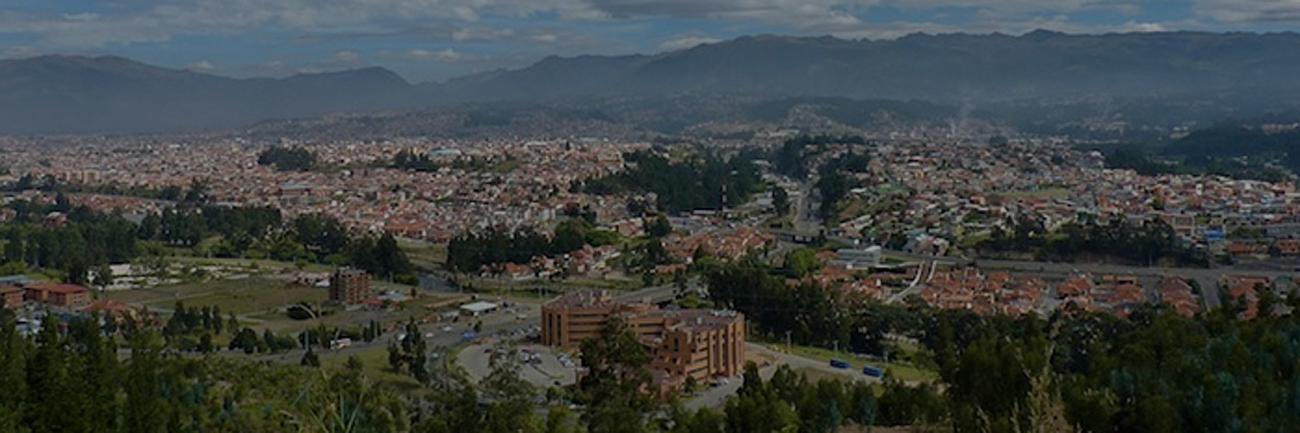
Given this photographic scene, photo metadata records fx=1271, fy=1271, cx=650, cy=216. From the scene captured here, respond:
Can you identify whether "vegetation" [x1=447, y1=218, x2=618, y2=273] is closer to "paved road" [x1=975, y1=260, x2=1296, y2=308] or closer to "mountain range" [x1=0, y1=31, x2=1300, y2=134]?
"paved road" [x1=975, y1=260, x2=1296, y2=308]

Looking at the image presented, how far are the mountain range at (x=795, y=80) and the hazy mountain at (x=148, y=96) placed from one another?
0.22 metres

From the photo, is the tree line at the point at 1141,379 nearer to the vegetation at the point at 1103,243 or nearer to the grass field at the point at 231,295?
the vegetation at the point at 1103,243

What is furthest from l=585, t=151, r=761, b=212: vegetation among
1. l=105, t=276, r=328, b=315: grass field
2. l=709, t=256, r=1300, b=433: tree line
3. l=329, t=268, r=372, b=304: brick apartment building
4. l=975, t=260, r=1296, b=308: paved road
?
l=709, t=256, r=1300, b=433: tree line

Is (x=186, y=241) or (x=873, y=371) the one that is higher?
(x=873, y=371)

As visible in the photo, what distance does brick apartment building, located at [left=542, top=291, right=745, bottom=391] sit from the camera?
14625 millimetres

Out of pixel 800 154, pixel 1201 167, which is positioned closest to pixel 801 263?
pixel 1201 167

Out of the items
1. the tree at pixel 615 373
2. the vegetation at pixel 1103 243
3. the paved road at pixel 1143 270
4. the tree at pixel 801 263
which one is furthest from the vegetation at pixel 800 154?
the tree at pixel 615 373

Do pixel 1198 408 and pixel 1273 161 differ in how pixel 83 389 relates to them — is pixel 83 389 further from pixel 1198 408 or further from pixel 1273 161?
pixel 1273 161

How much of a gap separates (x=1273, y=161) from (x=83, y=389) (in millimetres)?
42060

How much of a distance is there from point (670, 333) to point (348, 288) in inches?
318

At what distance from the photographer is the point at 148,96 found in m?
142

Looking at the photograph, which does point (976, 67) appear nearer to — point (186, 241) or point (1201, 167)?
point (1201, 167)

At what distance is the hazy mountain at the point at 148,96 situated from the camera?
403 feet

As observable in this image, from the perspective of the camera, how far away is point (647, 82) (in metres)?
153
